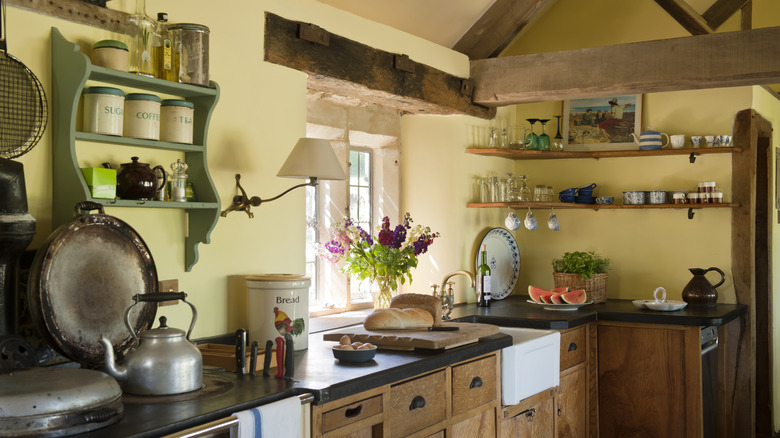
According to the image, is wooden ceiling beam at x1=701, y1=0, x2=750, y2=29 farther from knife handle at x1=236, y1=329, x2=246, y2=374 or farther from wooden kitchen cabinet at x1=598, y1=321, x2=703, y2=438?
knife handle at x1=236, y1=329, x2=246, y2=374

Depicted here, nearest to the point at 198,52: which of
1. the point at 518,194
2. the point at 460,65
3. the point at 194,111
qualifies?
the point at 194,111

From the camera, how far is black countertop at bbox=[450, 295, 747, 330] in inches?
156

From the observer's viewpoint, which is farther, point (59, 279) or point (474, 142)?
point (474, 142)

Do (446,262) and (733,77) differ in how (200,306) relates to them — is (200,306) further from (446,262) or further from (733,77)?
(733,77)

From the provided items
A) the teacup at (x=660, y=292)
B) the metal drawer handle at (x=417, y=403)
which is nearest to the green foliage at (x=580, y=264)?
the teacup at (x=660, y=292)

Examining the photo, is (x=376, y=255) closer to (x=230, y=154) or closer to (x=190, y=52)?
(x=230, y=154)

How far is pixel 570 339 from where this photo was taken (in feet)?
13.2

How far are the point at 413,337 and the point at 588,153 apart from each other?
241 cm

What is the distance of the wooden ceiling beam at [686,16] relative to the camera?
448 centimetres

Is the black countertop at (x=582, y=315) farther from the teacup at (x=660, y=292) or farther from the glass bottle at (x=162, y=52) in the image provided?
the glass bottle at (x=162, y=52)

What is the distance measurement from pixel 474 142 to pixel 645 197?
43.7 inches

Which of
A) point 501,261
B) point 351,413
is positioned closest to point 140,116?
point 351,413

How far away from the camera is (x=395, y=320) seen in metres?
3.16

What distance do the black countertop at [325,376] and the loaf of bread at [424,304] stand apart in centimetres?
24
